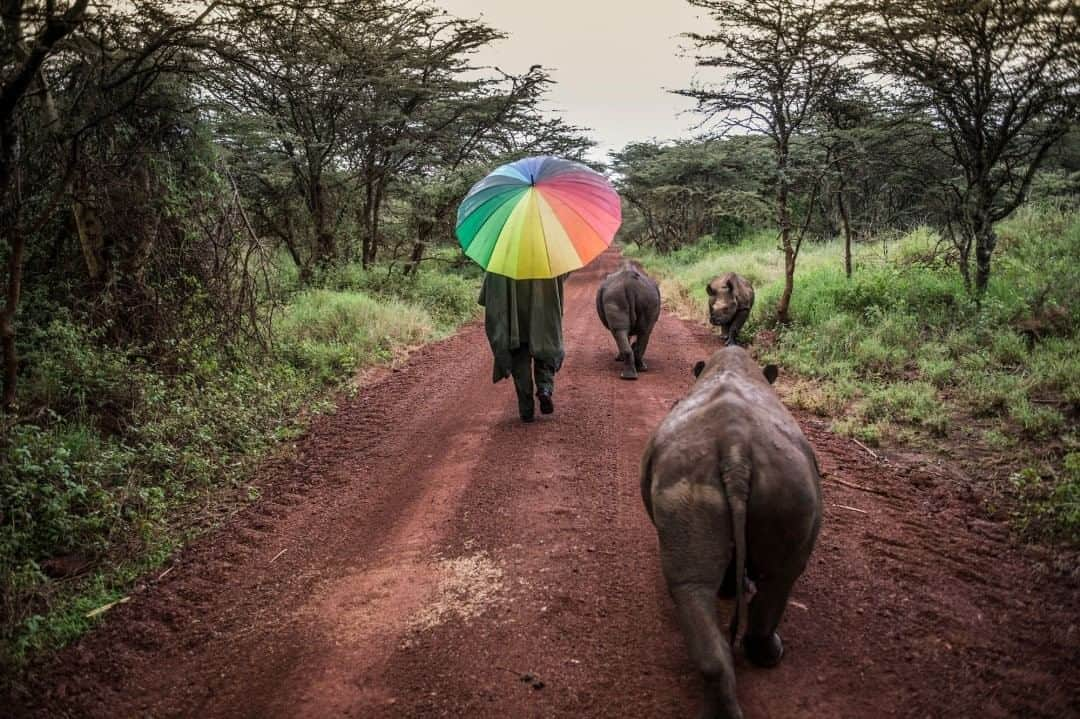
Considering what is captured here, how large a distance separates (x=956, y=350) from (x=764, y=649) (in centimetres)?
563

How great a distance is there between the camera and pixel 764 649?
2828 millimetres

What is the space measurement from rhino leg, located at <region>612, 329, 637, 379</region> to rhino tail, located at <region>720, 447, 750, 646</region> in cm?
542

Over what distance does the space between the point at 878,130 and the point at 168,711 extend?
10275 millimetres

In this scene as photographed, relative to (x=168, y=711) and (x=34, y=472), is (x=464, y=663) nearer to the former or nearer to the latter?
(x=168, y=711)

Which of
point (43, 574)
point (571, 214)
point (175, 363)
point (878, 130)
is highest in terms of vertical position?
point (878, 130)

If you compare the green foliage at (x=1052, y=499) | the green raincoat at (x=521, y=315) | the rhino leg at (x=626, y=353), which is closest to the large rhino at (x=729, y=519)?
the green foliage at (x=1052, y=499)

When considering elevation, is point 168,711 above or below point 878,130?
below

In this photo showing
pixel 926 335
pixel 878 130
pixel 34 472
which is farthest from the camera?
pixel 878 130

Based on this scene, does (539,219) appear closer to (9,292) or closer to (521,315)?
(521,315)

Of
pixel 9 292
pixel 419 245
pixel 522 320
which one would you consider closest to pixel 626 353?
pixel 522 320

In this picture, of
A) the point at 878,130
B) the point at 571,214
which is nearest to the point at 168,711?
the point at 571,214

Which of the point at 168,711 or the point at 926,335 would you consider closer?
the point at 168,711

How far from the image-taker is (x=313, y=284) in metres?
12.5

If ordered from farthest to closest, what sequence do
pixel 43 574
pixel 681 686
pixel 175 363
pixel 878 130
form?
pixel 878 130
pixel 175 363
pixel 43 574
pixel 681 686
